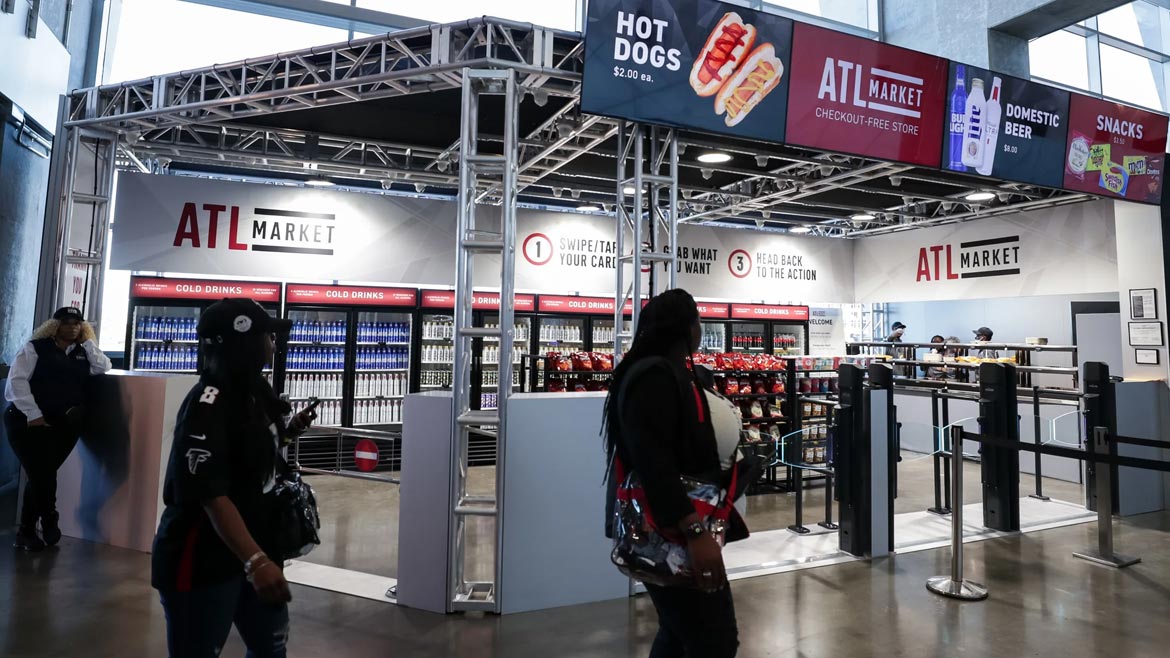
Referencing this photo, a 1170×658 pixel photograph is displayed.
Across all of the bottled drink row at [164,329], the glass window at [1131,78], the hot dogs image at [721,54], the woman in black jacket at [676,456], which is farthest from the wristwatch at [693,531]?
the glass window at [1131,78]

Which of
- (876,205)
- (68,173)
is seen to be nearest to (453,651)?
(68,173)

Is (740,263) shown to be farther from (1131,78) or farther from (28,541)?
(28,541)

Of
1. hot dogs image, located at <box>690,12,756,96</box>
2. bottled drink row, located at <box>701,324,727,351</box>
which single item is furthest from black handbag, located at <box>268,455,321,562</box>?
bottled drink row, located at <box>701,324,727,351</box>

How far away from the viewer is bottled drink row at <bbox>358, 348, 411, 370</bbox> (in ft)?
27.1

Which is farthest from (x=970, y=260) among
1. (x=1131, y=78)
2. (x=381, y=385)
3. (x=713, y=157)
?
(x=381, y=385)

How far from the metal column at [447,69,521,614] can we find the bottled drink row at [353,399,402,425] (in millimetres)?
4858

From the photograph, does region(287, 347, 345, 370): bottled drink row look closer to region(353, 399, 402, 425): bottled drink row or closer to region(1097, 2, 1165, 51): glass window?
region(353, 399, 402, 425): bottled drink row

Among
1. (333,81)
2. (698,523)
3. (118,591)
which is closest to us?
(698,523)

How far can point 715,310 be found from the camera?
33.7 ft

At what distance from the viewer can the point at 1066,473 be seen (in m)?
7.56

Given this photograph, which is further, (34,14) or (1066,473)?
(1066,473)

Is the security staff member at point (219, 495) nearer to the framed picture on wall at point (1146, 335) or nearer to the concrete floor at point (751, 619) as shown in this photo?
the concrete floor at point (751, 619)

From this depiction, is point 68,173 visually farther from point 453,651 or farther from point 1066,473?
point 1066,473

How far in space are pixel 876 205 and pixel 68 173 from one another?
408 inches
